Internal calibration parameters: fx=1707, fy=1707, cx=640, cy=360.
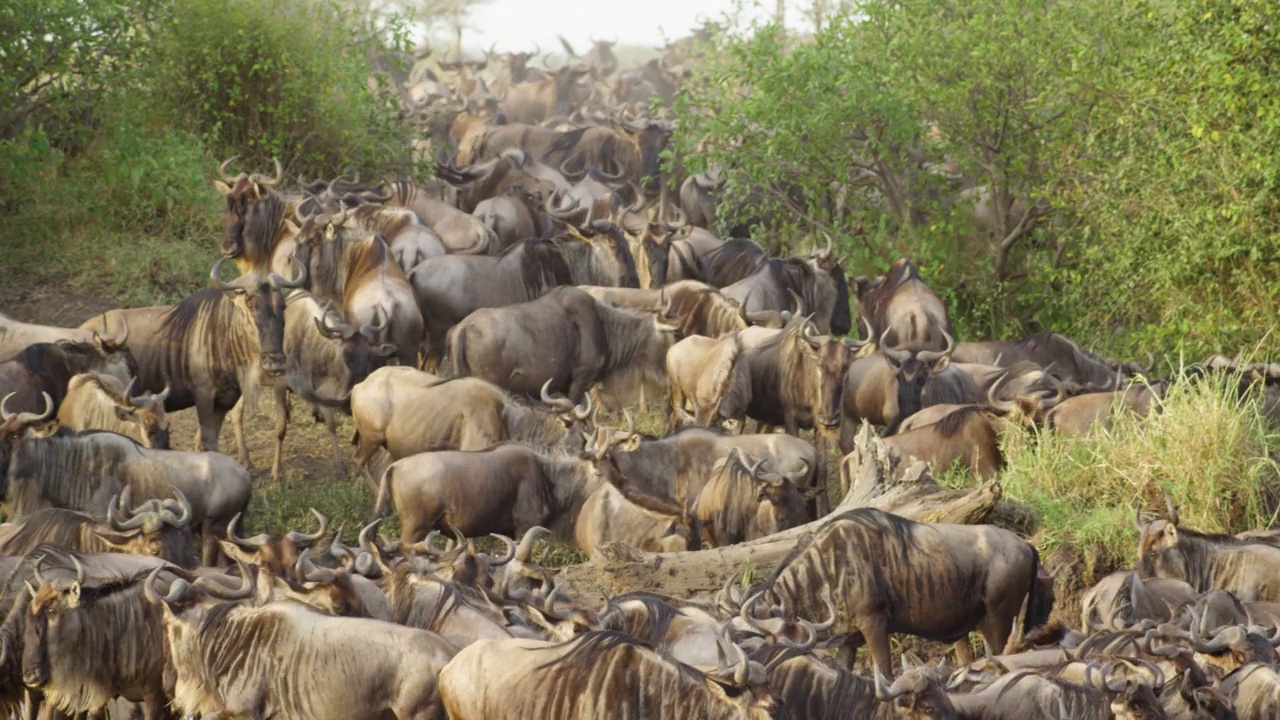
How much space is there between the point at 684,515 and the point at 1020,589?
2.16m

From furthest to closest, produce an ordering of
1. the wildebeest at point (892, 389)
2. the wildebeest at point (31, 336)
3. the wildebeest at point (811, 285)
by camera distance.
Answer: the wildebeest at point (811, 285)
the wildebeest at point (892, 389)
the wildebeest at point (31, 336)

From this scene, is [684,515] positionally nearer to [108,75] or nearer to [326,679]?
[326,679]

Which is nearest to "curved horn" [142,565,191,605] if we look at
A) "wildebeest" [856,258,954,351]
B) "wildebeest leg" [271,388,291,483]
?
"wildebeest leg" [271,388,291,483]

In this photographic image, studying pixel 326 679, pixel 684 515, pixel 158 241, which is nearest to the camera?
pixel 326 679

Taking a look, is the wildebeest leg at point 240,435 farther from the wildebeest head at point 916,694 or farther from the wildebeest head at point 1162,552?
the wildebeest head at point 916,694

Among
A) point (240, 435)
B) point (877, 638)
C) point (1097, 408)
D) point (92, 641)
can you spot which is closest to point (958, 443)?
point (1097, 408)

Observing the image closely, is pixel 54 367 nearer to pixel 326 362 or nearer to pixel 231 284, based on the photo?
pixel 231 284

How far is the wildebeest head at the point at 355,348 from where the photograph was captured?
1277 centimetres

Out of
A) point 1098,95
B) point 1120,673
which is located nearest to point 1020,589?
point 1120,673

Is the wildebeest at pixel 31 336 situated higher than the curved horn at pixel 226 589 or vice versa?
the curved horn at pixel 226 589

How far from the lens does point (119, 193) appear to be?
17062 mm

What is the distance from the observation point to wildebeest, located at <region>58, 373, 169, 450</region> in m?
11.1

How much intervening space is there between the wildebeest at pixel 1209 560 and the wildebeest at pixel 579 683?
381cm

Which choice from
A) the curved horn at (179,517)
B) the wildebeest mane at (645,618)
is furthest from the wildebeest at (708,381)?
the wildebeest mane at (645,618)
